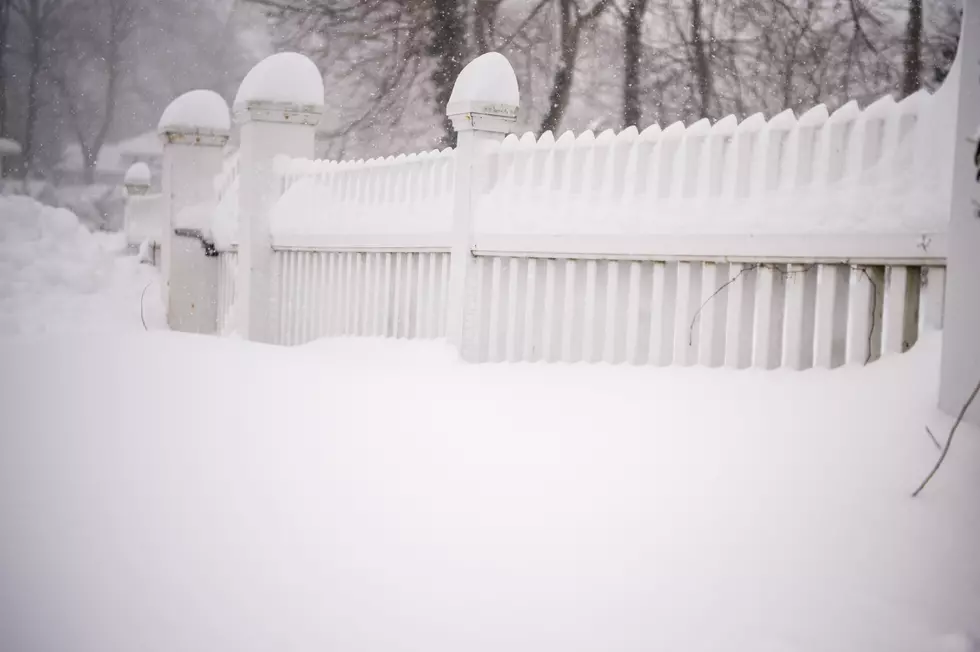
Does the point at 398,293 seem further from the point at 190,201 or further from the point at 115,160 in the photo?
the point at 115,160

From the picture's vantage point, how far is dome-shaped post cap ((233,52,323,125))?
23.7 feet

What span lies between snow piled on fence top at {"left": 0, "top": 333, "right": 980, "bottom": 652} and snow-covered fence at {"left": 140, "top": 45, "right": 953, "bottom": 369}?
0.99 feet

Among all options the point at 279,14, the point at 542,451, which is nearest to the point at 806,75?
the point at 279,14

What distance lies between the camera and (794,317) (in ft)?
11.7

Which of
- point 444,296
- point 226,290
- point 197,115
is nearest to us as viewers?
point 444,296

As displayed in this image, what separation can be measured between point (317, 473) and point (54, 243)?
8676 mm

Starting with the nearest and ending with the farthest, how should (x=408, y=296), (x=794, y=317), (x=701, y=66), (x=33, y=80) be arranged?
(x=794, y=317) < (x=408, y=296) < (x=701, y=66) < (x=33, y=80)

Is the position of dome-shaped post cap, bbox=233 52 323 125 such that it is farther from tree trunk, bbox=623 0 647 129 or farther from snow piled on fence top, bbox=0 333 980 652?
tree trunk, bbox=623 0 647 129

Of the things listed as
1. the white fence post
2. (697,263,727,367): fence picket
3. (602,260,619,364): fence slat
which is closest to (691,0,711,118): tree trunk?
(602,260,619,364): fence slat

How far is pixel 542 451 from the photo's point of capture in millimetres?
3045

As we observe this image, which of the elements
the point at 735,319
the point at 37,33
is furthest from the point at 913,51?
the point at 37,33

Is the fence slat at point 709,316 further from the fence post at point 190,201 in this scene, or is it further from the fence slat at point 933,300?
the fence post at point 190,201

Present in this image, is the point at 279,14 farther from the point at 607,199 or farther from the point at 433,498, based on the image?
the point at 433,498

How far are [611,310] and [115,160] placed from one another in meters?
34.1
